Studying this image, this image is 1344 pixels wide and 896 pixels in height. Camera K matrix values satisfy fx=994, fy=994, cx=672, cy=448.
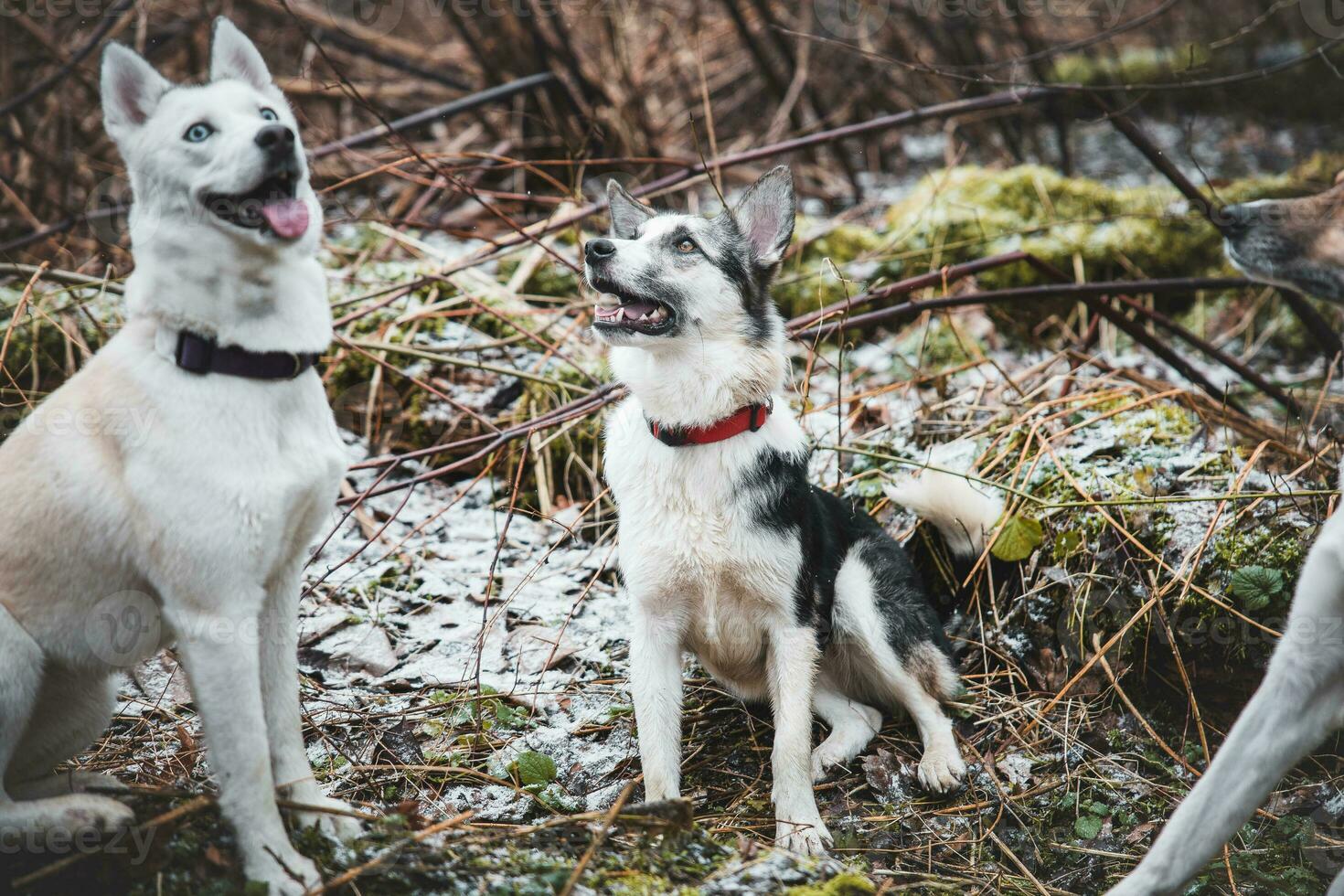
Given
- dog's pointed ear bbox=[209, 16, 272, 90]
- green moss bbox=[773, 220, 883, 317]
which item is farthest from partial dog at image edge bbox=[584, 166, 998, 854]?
green moss bbox=[773, 220, 883, 317]

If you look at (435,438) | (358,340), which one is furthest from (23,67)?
(435,438)

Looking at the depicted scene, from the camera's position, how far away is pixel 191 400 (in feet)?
6.91

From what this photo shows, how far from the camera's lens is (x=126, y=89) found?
211cm

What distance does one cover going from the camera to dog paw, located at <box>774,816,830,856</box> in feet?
9.32

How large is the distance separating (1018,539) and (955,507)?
250 mm

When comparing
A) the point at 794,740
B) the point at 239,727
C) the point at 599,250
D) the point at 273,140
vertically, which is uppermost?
the point at 273,140

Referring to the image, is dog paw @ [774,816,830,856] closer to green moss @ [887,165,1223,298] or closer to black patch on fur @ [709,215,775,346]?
black patch on fur @ [709,215,775,346]

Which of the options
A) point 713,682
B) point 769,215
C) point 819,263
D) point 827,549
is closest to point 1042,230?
point 819,263

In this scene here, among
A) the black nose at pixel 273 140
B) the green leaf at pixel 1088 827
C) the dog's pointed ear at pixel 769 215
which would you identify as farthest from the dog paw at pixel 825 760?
the black nose at pixel 273 140

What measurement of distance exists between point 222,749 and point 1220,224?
9.67 feet

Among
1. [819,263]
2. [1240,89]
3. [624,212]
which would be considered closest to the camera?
[624,212]

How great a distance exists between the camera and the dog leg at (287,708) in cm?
235

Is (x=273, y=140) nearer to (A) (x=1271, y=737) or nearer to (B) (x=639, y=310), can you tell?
(B) (x=639, y=310)

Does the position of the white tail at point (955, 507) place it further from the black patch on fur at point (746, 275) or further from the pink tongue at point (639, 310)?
the pink tongue at point (639, 310)
